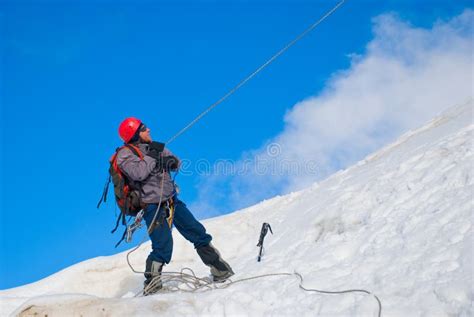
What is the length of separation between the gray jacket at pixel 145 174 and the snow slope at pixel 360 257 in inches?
66.0

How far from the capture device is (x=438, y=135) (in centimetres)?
1181

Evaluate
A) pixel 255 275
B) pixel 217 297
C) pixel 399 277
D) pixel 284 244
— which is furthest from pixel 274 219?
pixel 399 277

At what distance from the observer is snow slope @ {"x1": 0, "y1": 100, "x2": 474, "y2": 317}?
548cm

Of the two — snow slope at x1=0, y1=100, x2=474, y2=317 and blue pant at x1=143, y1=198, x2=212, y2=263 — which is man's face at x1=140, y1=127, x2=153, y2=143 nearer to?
blue pant at x1=143, y1=198, x2=212, y2=263

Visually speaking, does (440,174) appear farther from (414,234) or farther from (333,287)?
(333,287)

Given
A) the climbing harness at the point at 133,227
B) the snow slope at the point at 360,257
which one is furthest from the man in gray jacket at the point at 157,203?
the snow slope at the point at 360,257

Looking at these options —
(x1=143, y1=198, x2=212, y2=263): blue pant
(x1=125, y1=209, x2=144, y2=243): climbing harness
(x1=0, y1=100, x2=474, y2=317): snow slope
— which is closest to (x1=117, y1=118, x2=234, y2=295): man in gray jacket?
(x1=143, y1=198, x2=212, y2=263): blue pant

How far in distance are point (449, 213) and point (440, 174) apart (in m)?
1.89

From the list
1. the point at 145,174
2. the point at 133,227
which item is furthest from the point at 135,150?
the point at 133,227

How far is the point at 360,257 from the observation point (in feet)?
22.8

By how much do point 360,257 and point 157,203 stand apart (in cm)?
322

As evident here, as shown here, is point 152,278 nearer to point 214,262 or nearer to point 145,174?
point 214,262

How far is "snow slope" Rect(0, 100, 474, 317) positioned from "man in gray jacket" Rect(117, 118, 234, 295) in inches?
28.9

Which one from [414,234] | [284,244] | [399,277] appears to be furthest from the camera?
[284,244]
